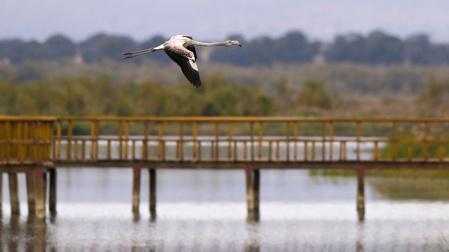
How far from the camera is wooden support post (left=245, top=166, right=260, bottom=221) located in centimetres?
3331

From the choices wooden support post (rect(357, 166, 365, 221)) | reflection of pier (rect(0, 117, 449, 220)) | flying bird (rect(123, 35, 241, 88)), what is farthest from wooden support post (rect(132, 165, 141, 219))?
flying bird (rect(123, 35, 241, 88))

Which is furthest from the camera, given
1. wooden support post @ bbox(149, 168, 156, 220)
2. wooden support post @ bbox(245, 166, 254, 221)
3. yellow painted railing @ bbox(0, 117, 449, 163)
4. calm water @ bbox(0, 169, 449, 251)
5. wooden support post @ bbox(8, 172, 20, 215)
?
wooden support post @ bbox(149, 168, 156, 220)

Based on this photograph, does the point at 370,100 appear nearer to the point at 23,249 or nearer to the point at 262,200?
the point at 262,200

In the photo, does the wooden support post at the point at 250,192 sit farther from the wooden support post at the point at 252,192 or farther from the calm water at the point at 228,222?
the calm water at the point at 228,222

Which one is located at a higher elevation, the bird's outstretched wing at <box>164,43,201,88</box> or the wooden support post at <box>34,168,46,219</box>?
the bird's outstretched wing at <box>164,43,201,88</box>

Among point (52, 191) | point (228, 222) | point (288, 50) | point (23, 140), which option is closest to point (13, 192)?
point (52, 191)

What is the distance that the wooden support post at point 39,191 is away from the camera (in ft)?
103

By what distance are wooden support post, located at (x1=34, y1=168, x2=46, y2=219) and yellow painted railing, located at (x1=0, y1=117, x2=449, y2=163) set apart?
46 cm

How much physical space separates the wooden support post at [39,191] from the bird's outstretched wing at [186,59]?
45.6 ft

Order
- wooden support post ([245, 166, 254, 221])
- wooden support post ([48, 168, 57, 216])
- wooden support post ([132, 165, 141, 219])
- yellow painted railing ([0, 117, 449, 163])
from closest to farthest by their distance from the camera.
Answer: yellow painted railing ([0, 117, 449, 163])
wooden support post ([245, 166, 254, 221])
wooden support post ([132, 165, 141, 219])
wooden support post ([48, 168, 57, 216])

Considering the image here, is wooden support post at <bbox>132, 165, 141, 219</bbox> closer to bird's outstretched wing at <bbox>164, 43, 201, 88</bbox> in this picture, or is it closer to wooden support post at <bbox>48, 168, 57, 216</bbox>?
wooden support post at <bbox>48, 168, 57, 216</bbox>

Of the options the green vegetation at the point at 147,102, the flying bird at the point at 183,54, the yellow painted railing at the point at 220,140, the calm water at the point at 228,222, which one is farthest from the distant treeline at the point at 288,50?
the flying bird at the point at 183,54

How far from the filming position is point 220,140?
33.3 metres

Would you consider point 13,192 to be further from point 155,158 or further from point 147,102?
point 147,102
